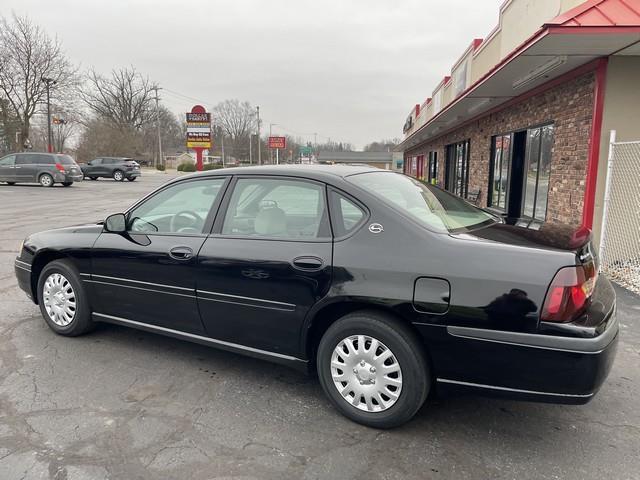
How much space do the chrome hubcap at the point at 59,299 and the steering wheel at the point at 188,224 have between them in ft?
4.11

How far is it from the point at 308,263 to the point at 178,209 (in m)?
1.42

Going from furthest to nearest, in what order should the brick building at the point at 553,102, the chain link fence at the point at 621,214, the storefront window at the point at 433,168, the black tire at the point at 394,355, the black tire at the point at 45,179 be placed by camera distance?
the black tire at the point at 45,179 → the storefront window at the point at 433,168 → the chain link fence at the point at 621,214 → the brick building at the point at 553,102 → the black tire at the point at 394,355

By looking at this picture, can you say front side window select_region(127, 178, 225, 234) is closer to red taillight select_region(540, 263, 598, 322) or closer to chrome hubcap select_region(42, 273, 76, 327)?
chrome hubcap select_region(42, 273, 76, 327)

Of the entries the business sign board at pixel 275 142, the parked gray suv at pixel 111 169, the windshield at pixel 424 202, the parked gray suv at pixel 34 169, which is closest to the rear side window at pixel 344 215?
the windshield at pixel 424 202

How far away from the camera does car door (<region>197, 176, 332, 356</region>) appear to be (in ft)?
9.46

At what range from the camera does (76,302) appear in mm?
4004

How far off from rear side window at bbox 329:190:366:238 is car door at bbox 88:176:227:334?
3.21 feet

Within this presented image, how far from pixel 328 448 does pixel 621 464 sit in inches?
62.0

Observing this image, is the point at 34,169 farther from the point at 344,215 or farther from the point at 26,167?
the point at 344,215

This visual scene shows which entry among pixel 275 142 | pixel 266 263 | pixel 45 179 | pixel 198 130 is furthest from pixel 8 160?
pixel 275 142

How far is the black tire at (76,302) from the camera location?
3.97 m

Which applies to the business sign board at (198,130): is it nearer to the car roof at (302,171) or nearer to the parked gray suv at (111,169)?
the car roof at (302,171)

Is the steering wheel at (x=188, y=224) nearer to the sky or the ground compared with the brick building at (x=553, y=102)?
nearer to the ground

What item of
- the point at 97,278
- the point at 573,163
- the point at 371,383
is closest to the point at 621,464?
the point at 371,383
